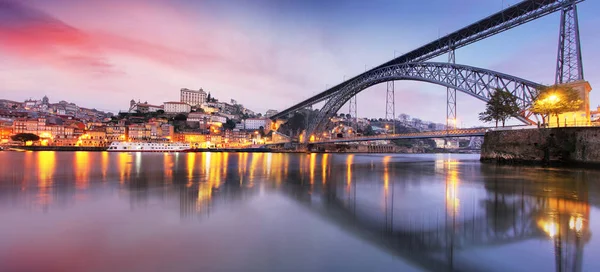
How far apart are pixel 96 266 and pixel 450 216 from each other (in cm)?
635

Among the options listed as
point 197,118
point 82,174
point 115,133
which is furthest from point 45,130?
point 82,174

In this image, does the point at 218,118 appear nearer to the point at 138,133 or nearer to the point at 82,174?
the point at 138,133

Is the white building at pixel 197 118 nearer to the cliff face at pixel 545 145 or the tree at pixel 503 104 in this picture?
the tree at pixel 503 104

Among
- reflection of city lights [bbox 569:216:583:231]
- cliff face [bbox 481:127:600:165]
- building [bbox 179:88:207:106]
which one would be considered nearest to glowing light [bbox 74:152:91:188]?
reflection of city lights [bbox 569:216:583:231]

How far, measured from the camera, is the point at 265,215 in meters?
5.95

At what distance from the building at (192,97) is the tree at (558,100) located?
118307 mm

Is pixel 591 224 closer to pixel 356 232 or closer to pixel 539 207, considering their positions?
pixel 539 207

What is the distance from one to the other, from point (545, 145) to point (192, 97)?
405 feet

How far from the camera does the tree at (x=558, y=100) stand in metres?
17.9

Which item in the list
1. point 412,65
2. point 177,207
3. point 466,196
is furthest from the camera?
point 412,65

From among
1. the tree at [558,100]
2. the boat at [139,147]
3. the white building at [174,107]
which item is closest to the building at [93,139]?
the boat at [139,147]

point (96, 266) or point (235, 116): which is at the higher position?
point (235, 116)

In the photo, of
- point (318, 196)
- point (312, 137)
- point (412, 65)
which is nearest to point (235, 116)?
point (312, 137)

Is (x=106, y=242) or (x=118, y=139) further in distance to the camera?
(x=118, y=139)
